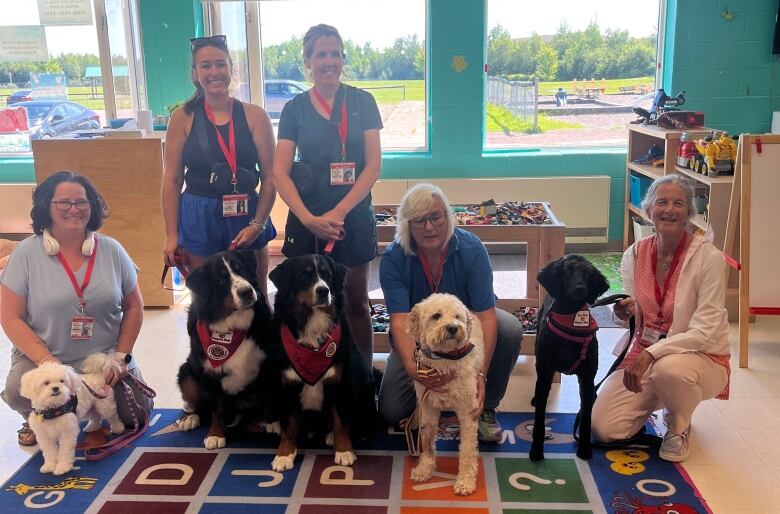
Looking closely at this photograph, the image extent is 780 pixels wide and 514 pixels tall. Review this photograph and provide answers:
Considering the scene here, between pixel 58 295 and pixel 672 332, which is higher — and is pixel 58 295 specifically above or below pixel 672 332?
above

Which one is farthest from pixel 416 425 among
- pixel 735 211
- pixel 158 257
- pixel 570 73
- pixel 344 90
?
pixel 570 73

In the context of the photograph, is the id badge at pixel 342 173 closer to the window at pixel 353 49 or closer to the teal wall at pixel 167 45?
the window at pixel 353 49

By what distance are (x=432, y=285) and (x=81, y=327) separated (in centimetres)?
135

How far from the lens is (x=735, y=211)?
141 inches

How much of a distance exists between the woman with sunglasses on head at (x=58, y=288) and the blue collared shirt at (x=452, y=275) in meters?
1.10

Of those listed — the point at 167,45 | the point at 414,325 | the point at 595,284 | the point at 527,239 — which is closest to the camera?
the point at 414,325

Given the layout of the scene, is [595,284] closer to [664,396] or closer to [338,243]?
[664,396]

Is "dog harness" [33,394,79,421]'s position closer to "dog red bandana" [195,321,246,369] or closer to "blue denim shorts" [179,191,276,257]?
"dog red bandana" [195,321,246,369]

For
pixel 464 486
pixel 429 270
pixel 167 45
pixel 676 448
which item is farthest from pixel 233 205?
pixel 167 45

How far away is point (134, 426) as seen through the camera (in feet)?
9.24

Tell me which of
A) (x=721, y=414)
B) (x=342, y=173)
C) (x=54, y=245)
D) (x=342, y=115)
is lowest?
(x=721, y=414)

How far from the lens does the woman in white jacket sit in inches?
101

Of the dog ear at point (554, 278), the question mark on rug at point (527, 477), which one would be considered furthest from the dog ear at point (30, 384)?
the dog ear at point (554, 278)

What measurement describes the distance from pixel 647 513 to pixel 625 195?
11.9ft
